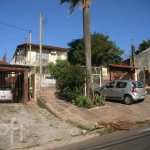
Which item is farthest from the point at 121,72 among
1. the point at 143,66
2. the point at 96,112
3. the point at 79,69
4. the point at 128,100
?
the point at 96,112

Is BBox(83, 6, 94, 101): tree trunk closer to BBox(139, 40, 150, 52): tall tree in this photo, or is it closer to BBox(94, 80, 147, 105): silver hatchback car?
BBox(94, 80, 147, 105): silver hatchback car

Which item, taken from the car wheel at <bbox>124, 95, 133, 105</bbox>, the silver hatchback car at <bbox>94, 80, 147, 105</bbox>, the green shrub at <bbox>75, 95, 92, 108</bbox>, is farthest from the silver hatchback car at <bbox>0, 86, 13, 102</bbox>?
the car wheel at <bbox>124, 95, 133, 105</bbox>

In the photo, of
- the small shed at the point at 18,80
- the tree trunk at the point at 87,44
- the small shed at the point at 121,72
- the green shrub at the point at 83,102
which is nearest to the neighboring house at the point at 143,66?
the small shed at the point at 121,72

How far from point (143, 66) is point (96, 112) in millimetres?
24405

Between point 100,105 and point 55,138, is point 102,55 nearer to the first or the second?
point 100,105

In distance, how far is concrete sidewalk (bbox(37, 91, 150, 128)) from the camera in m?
11.1

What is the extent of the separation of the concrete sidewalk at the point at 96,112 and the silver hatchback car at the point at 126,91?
0.47 metres

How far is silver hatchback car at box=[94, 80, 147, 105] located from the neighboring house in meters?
12.7

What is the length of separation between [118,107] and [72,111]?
320 centimetres

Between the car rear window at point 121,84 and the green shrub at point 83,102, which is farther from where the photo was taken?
the car rear window at point 121,84

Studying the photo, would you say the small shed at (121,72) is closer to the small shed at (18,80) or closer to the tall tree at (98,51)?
the tall tree at (98,51)

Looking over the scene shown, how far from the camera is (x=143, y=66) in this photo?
3456 cm

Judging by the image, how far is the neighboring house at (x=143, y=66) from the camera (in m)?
28.6

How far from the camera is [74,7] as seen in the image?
15547 millimetres
